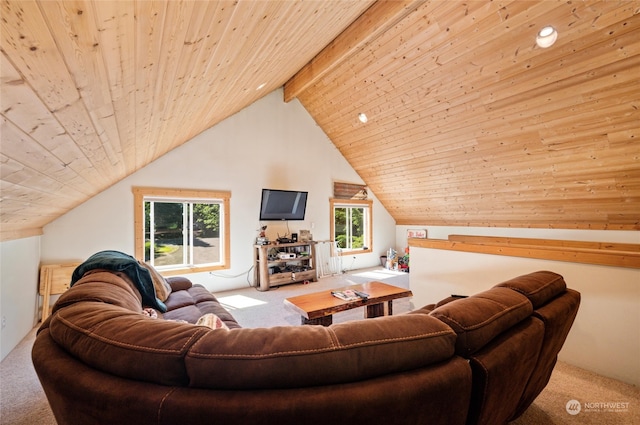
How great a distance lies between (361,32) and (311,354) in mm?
3686

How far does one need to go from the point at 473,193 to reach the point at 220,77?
14.8 ft

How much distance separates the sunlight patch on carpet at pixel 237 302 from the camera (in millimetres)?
4113

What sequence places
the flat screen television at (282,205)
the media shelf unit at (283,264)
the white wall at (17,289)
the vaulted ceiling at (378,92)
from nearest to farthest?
the vaulted ceiling at (378,92) → the white wall at (17,289) → the media shelf unit at (283,264) → the flat screen television at (282,205)

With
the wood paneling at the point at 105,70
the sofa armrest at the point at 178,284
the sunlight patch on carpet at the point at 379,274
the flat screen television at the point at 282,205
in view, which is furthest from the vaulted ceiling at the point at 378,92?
the sunlight patch on carpet at the point at 379,274

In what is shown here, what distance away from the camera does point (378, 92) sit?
4309 millimetres

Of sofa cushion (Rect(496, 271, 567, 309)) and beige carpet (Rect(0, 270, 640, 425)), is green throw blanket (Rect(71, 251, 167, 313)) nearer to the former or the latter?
beige carpet (Rect(0, 270, 640, 425))

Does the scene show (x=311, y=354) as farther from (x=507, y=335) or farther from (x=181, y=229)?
(x=181, y=229)

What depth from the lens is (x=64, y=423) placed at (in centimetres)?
90

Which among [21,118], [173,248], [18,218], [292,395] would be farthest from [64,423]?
[173,248]

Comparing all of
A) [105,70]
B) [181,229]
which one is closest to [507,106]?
[105,70]

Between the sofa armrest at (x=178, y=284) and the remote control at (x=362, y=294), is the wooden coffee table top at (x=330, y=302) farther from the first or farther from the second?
the sofa armrest at (x=178, y=284)

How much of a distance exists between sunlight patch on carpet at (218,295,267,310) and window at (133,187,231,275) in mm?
693

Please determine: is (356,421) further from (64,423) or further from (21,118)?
(21,118)

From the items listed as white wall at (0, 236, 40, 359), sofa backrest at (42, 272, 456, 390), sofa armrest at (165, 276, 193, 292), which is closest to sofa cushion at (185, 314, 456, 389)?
sofa backrest at (42, 272, 456, 390)
